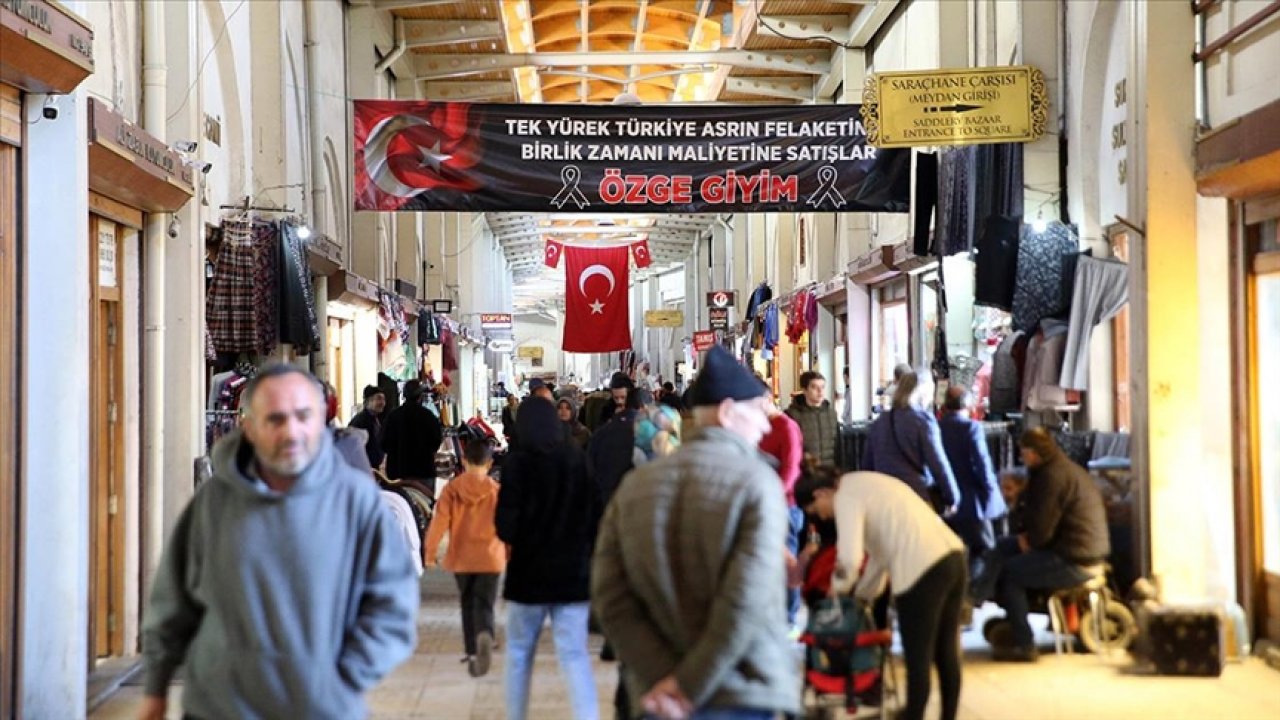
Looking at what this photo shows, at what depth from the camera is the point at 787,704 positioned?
3482 millimetres

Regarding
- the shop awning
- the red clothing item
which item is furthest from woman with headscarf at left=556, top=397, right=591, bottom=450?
the shop awning

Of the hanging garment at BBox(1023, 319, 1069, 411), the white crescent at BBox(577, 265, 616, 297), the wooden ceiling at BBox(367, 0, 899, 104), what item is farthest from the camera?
the white crescent at BBox(577, 265, 616, 297)

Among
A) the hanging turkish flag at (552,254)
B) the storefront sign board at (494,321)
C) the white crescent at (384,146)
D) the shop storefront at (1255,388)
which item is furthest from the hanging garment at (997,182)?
the storefront sign board at (494,321)

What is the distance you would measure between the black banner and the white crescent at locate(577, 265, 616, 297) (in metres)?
15.5

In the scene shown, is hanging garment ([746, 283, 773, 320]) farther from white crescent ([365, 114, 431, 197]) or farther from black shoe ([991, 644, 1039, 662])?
black shoe ([991, 644, 1039, 662])

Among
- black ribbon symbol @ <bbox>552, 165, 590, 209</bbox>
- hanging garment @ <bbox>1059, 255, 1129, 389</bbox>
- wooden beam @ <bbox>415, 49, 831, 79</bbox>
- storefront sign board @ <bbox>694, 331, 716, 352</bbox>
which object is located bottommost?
hanging garment @ <bbox>1059, 255, 1129, 389</bbox>

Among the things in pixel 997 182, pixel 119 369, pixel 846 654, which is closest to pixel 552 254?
pixel 997 182

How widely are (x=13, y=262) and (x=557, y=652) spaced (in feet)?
9.15

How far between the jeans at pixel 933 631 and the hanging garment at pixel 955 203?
17.4ft

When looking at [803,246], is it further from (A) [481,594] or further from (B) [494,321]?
(A) [481,594]

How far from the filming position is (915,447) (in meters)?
8.80

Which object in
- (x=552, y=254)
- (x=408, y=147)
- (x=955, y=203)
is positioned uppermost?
(x=552, y=254)

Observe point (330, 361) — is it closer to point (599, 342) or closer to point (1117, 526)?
point (1117, 526)

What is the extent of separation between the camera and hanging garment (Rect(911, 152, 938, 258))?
1227 cm
